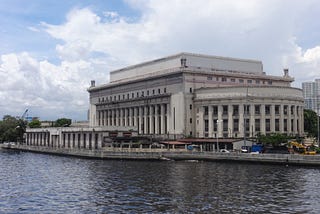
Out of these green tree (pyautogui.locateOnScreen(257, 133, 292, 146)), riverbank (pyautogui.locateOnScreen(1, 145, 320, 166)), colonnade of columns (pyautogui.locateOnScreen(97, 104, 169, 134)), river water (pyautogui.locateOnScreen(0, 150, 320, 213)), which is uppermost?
colonnade of columns (pyautogui.locateOnScreen(97, 104, 169, 134))

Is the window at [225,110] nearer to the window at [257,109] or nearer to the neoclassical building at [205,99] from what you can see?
the neoclassical building at [205,99]

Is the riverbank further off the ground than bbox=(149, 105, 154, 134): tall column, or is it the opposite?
bbox=(149, 105, 154, 134): tall column

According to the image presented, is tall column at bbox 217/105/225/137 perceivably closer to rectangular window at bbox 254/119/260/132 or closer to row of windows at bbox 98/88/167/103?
rectangular window at bbox 254/119/260/132

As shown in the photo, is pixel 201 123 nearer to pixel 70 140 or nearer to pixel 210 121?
pixel 210 121

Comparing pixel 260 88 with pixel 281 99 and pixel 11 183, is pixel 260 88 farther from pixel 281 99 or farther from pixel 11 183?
pixel 11 183

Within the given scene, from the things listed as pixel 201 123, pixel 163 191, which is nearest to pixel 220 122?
pixel 201 123

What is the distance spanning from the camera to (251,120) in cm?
13975

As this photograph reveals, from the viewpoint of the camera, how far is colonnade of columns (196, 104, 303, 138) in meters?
140

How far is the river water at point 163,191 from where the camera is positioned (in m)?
47.7

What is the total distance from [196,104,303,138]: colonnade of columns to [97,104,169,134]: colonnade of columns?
59.1 feet

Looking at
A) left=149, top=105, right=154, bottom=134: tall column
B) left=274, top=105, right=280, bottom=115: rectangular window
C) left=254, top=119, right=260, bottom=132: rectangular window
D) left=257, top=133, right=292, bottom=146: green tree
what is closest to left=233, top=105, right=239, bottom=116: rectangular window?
left=254, top=119, right=260, bottom=132: rectangular window

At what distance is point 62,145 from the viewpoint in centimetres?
16938

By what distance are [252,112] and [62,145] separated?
70.8 m

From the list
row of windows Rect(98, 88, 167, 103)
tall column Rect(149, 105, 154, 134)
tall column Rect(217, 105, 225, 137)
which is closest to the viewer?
tall column Rect(217, 105, 225, 137)
